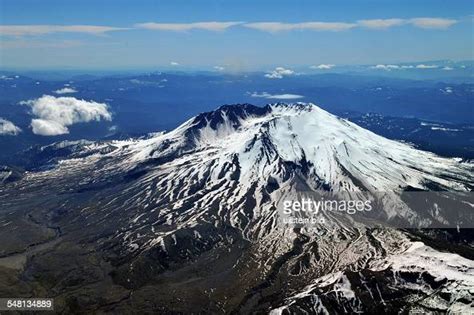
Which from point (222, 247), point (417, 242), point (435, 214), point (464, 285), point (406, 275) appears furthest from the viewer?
point (435, 214)

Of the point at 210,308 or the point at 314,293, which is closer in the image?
the point at 314,293

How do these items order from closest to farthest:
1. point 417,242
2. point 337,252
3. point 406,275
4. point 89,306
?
point 406,275
point 89,306
point 417,242
point 337,252

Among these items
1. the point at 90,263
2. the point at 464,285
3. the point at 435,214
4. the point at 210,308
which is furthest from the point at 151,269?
the point at 435,214

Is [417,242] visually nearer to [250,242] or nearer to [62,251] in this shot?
[250,242]

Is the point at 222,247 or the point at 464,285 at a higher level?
the point at 464,285

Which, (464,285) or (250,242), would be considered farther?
(250,242)

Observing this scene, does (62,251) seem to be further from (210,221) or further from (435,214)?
(435,214)

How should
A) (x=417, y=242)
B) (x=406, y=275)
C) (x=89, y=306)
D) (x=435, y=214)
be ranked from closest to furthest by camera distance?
(x=406, y=275)
(x=89, y=306)
(x=417, y=242)
(x=435, y=214)

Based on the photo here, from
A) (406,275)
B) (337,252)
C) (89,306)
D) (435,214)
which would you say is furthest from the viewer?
(435,214)

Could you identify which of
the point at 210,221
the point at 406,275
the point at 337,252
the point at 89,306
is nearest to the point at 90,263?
the point at 89,306
